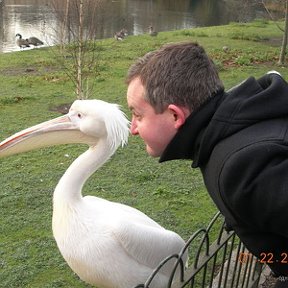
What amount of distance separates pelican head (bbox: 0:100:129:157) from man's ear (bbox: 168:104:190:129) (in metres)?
1.28

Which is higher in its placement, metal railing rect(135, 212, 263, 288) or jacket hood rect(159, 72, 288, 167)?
jacket hood rect(159, 72, 288, 167)

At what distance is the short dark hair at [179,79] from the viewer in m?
1.25

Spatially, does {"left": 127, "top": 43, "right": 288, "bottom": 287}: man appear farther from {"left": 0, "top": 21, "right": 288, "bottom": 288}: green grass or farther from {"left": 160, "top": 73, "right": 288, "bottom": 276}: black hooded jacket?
{"left": 0, "top": 21, "right": 288, "bottom": 288}: green grass

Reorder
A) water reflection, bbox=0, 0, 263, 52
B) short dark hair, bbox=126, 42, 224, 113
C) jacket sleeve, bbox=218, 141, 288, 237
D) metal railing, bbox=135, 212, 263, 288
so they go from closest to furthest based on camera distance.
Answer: jacket sleeve, bbox=218, 141, 288, 237
short dark hair, bbox=126, 42, 224, 113
metal railing, bbox=135, 212, 263, 288
water reflection, bbox=0, 0, 263, 52

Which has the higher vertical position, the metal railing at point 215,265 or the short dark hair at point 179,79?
the short dark hair at point 179,79

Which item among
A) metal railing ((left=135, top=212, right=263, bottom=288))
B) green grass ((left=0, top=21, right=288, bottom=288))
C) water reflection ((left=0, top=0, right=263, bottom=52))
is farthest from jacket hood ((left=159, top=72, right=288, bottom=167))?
water reflection ((left=0, top=0, right=263, bottom=52))

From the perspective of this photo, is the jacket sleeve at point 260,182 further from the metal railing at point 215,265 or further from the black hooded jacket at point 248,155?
the metal railing at point 215,265

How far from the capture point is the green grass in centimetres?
316

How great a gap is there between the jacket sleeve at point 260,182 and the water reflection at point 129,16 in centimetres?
1158

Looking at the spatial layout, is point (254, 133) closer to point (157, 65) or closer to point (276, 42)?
point (157, 65)

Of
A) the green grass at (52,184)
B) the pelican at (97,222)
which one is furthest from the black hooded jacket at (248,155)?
the green grass at (52,184)

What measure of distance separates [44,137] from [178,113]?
4.87 ft

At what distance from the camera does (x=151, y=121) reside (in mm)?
1322

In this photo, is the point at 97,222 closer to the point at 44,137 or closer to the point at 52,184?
the point at 44,137
